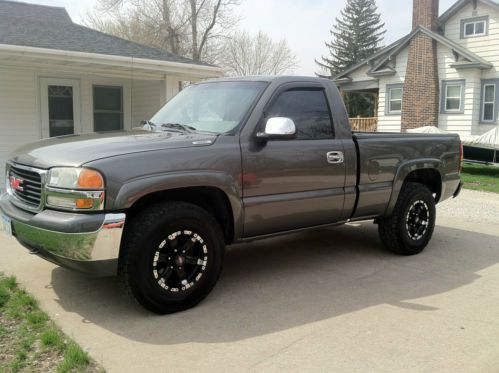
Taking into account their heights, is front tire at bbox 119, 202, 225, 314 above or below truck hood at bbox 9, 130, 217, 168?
below

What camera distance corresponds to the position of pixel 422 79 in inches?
794

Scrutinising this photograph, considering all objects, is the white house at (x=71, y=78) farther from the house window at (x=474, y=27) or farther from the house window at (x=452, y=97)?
the house window at (x=474, y=27)

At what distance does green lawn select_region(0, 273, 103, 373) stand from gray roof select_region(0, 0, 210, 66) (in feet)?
22.1

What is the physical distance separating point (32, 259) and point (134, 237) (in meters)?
2.32

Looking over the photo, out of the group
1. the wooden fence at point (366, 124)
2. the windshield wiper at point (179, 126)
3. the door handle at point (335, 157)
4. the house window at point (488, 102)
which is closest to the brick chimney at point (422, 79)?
the house window at point (488, 102)

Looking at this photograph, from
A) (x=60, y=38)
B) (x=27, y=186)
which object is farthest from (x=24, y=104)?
(x=27, y=186)

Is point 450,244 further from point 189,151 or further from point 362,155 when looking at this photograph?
point 189,151

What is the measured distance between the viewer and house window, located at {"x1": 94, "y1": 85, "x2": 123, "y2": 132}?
12531 mm

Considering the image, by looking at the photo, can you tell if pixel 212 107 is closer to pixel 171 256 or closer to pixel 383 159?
pixel 171 256

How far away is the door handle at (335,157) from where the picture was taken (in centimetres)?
496

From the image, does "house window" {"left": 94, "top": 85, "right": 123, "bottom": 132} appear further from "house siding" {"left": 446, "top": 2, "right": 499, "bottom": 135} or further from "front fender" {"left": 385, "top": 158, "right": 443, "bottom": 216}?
"house siding" {"left": 446, "top": 2, "right": 499, "bottom": 135}

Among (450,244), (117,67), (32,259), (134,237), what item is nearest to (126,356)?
(134,237)

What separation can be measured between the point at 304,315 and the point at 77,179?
2.08 metres

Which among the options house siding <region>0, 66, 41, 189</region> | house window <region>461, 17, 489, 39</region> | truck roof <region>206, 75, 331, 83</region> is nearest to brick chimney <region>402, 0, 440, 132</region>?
house window <region>461, 17, 489, 39</region>
